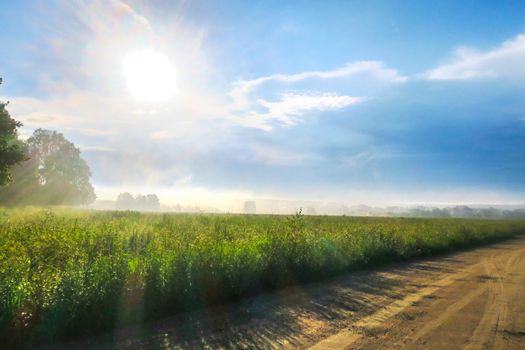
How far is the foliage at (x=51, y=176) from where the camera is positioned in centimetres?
5197

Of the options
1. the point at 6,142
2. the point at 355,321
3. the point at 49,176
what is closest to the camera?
the point at 355,321

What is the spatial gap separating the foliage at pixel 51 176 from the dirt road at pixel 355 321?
55.8m

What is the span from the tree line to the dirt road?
44.6m

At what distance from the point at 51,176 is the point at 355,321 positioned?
238 feet

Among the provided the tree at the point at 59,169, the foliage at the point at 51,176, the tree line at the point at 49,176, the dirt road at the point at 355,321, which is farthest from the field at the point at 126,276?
the tree at the point at 59,169

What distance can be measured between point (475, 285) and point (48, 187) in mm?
69197

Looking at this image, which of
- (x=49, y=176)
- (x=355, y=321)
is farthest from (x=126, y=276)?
(x=49, y=176)

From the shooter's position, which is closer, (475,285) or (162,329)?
(162,329)

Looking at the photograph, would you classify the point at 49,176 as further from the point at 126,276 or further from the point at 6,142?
the point at 126,276

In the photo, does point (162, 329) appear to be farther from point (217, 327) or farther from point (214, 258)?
point (214, 258)

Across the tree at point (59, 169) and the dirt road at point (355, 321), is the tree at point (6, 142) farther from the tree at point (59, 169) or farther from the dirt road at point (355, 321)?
the tree at point (59, 169)

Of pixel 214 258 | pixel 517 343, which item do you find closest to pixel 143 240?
pixel 214 258

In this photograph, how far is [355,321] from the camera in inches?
235

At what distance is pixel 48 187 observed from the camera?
60.6 meters
